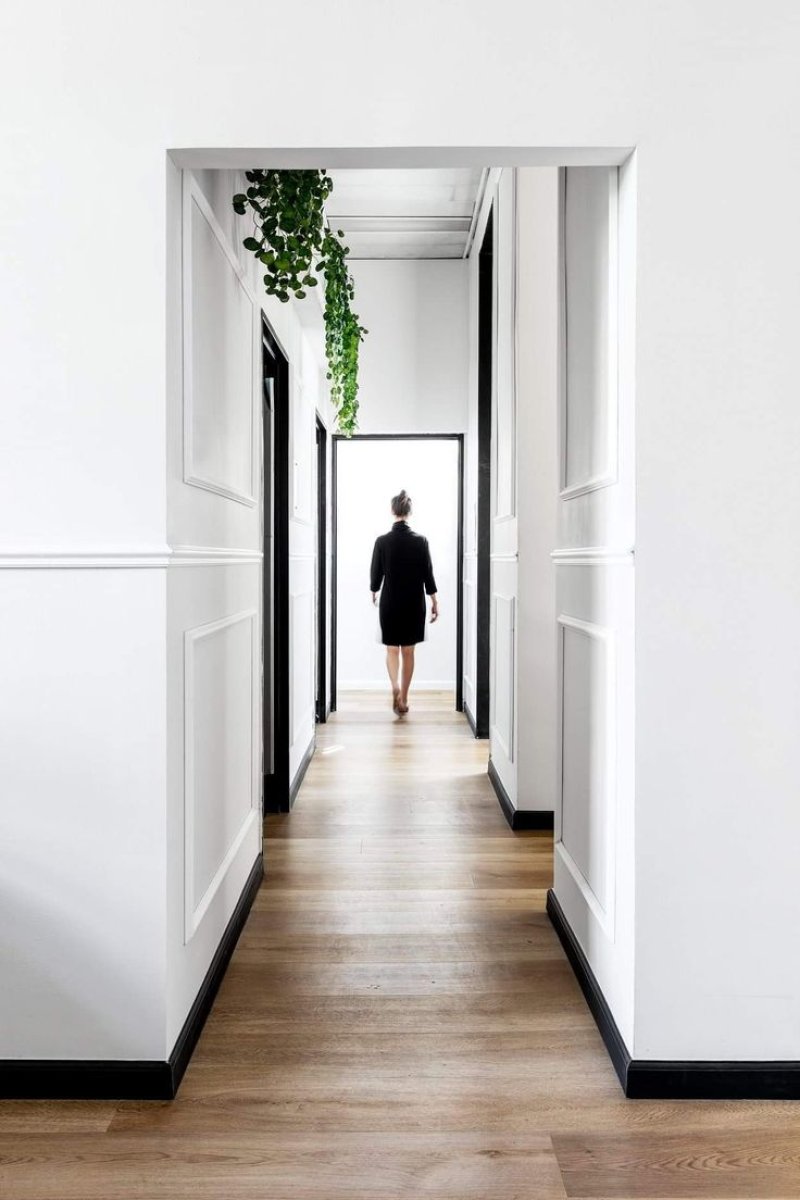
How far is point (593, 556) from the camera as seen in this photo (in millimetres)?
2232

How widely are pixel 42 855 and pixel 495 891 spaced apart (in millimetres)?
1608

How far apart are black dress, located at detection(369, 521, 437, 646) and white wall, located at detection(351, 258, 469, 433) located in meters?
0.83

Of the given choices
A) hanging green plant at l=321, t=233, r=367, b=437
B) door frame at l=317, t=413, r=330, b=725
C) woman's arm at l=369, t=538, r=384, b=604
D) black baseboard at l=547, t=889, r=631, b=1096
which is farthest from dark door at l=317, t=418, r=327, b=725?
black baseboard at l=547, t=889, r=631, b=1096

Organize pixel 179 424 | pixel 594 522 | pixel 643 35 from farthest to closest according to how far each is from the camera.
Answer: pixel 594 522, pixel 179 424, pixel 643 35

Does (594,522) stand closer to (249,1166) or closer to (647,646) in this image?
(647,646)

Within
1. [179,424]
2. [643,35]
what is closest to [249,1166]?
[179,424]

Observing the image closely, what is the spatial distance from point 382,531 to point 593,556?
554 cm

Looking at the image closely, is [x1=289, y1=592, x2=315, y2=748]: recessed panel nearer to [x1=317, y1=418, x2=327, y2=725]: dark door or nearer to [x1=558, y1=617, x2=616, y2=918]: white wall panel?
[x1=317, y1=418, x2=327, y2=725]: dark door

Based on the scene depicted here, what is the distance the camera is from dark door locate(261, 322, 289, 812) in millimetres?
3939

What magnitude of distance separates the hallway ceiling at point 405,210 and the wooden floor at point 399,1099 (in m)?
3.72

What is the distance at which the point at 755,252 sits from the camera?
1.88m

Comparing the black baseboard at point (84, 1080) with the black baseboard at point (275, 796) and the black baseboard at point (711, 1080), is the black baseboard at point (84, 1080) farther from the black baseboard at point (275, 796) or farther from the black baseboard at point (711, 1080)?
the black baseboard at point (275, 796)

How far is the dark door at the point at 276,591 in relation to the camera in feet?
12.9

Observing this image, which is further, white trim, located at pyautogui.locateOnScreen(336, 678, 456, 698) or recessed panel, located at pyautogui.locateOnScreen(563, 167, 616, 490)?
white trim, located at pyautogui.locateOnScreen(336, 678, 456, 698)
